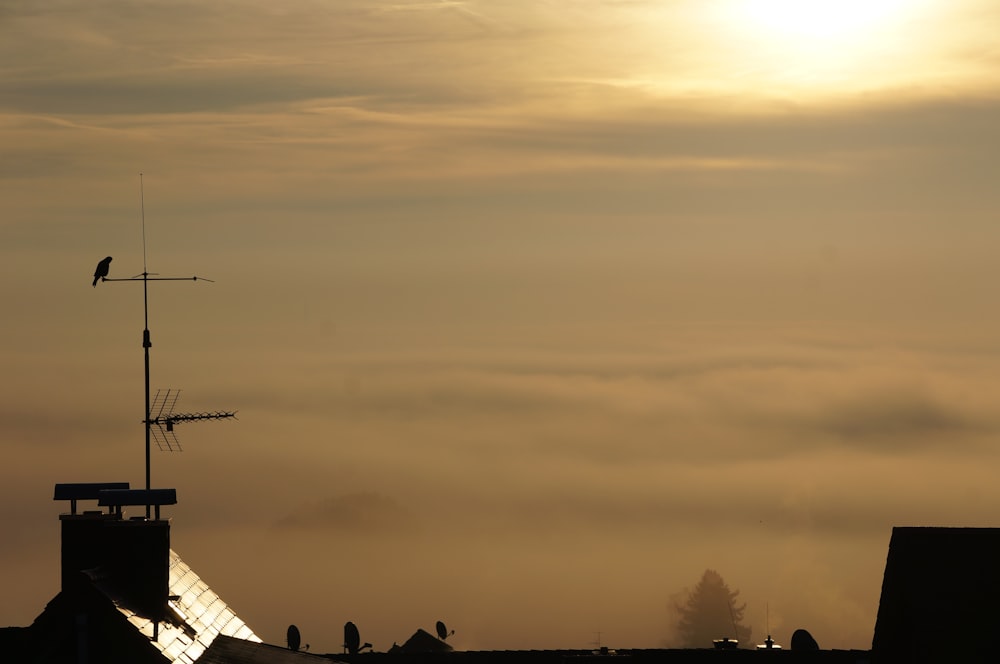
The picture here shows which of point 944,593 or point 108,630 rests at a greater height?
point 944,593

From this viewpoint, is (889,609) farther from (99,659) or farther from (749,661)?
(749,661)

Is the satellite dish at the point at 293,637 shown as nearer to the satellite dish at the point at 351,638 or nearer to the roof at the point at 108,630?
the satellite dish at the point at 351,638

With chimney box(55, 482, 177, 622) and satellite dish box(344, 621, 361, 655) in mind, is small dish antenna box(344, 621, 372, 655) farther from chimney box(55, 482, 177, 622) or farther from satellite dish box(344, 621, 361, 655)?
chimney box(55, 482, 177, 622)

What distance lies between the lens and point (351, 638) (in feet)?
365

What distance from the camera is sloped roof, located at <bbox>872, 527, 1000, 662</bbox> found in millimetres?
58312

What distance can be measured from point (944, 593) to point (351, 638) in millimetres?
56772

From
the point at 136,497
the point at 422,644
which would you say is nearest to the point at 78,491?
the point at 136,497

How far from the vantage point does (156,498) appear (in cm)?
7375

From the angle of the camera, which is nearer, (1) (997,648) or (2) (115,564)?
(1) (997,648)

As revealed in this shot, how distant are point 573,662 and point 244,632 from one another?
1371 centimetres

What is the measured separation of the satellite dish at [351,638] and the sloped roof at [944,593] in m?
53.6

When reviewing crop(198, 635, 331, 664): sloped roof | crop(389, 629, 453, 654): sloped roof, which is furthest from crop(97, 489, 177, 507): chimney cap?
crop(389, 629, 453, 654): sloped roof

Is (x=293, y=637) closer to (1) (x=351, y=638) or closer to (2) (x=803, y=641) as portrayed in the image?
(1) (x=351, y=638)

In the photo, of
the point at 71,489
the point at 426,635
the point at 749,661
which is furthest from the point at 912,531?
the point at 426,635
